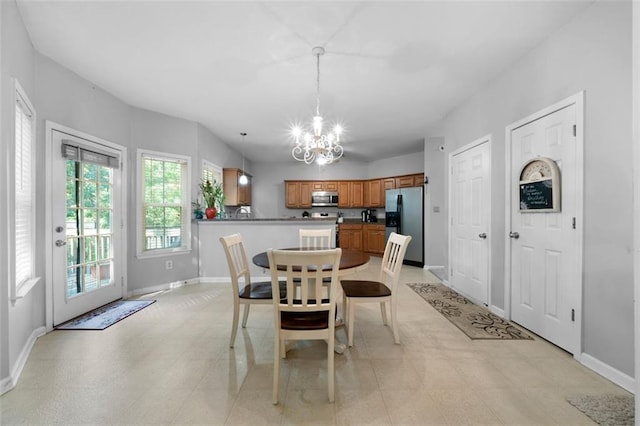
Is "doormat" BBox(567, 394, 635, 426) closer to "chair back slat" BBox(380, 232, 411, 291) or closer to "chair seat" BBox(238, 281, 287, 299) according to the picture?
"chair back slat" BBox(380, 232, 411, 291)

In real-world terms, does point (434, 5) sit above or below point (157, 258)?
above

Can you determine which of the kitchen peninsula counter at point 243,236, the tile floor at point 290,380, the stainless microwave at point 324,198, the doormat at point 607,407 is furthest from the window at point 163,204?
the doormat at point 607,407

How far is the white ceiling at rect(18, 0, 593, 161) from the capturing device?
6.84 feet

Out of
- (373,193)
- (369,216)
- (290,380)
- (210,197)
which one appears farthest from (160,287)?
(373,193)

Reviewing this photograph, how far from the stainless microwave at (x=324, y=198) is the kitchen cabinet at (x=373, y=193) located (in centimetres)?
85

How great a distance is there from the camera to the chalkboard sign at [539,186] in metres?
2.31

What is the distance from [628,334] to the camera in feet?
5.86

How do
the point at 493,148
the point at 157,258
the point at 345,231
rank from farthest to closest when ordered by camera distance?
the point at 345,231, the point at 157,258, the point at 493,148

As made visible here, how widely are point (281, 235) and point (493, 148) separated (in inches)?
123

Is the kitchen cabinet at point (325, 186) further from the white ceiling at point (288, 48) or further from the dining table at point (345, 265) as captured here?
the dining table at point (345, 265)

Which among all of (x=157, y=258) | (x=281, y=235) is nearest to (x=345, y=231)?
(x=281, y=235)

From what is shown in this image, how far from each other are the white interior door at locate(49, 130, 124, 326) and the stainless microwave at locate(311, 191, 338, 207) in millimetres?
4676

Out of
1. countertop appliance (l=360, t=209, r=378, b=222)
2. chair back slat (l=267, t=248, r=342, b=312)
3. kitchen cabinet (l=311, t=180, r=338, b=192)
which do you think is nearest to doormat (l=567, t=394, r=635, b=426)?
chair back slat (l=267, t=248, r=342, b=312)

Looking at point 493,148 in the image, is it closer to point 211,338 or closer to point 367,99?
point 367,99
